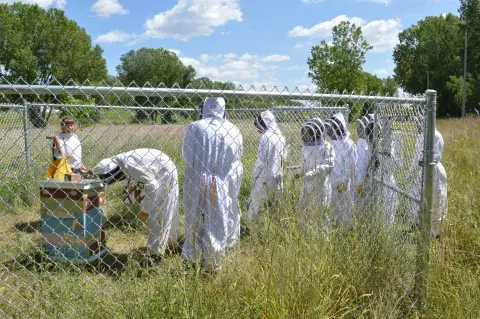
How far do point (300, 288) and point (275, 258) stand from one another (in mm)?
227

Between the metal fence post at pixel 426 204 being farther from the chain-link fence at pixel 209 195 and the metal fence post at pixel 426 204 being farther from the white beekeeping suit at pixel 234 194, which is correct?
the white beekeeping suit at pixel 234 194

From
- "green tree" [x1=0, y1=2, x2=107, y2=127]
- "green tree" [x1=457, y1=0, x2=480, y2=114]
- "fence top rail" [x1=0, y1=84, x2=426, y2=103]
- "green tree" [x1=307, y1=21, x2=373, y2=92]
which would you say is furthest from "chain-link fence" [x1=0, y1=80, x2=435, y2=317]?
"green tree" [x1=457, y1=0, x2=480, y2=114]

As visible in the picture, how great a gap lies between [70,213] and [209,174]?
1693 millimetres

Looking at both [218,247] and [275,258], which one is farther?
[218,247]

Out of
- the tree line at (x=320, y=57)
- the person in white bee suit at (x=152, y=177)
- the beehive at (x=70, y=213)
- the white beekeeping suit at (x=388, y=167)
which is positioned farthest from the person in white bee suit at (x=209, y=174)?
the tree line at (x=320, y=57)

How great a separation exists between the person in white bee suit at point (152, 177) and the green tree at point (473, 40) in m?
36.5

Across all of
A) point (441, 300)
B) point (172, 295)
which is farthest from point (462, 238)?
point (172, 295)

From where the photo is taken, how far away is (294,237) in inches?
107

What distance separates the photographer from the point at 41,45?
34.8 metres

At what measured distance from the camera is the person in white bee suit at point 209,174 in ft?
13.4

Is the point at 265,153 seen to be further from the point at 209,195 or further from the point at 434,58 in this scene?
the point at 434,58

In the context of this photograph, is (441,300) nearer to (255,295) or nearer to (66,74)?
(255,295)

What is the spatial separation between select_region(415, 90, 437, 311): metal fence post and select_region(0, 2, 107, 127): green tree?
112 feet

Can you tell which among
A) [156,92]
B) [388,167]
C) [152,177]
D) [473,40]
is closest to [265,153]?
[152,177]
